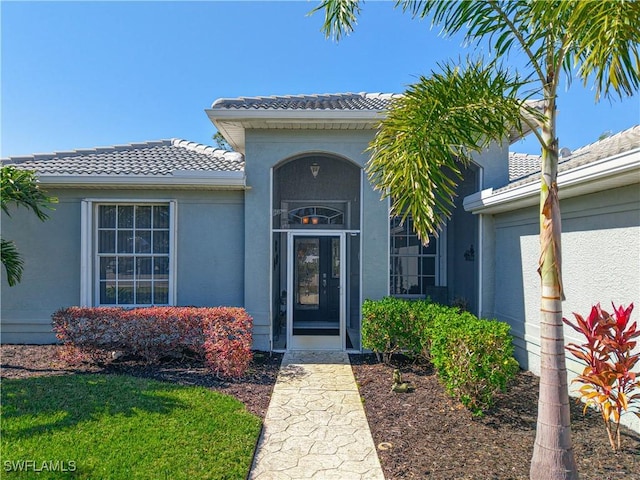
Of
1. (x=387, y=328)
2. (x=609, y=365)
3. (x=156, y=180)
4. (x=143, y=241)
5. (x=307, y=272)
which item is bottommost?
(x=387, y=328)

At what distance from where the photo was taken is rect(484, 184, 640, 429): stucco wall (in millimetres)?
4770

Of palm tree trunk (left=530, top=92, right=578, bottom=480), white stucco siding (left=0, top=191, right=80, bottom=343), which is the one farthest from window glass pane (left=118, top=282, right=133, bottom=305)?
palm tree trunk (left=530, top=92, right=578, bottom=480)

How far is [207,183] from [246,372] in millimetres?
4031

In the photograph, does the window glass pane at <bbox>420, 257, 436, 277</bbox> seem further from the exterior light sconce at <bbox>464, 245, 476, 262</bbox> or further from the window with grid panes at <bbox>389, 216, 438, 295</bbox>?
the exterior light sconce at <bbox>464, 245, 476, 262</bbox>

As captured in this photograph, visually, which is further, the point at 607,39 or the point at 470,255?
the point at 470,255

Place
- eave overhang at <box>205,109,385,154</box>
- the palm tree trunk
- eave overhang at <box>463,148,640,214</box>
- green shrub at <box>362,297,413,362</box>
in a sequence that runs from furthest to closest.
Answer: eave overhang at <box>205,109,385,154</box> → green shrub at <box>362,297,413,362</box> → eave overhang at <box>463,148,640,214</box> → the palm tree trunk

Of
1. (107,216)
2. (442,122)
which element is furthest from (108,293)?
(442,122)

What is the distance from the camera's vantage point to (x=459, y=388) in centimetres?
502

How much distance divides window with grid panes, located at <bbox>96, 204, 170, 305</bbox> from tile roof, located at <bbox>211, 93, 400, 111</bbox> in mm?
2800

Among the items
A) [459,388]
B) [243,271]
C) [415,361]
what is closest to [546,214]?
[459,388]

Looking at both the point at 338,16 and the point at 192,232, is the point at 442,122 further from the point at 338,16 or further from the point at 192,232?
the point at 192,232

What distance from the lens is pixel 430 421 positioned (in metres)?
4.86

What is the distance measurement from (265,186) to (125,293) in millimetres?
4094

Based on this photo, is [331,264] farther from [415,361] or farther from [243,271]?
[415,361]
